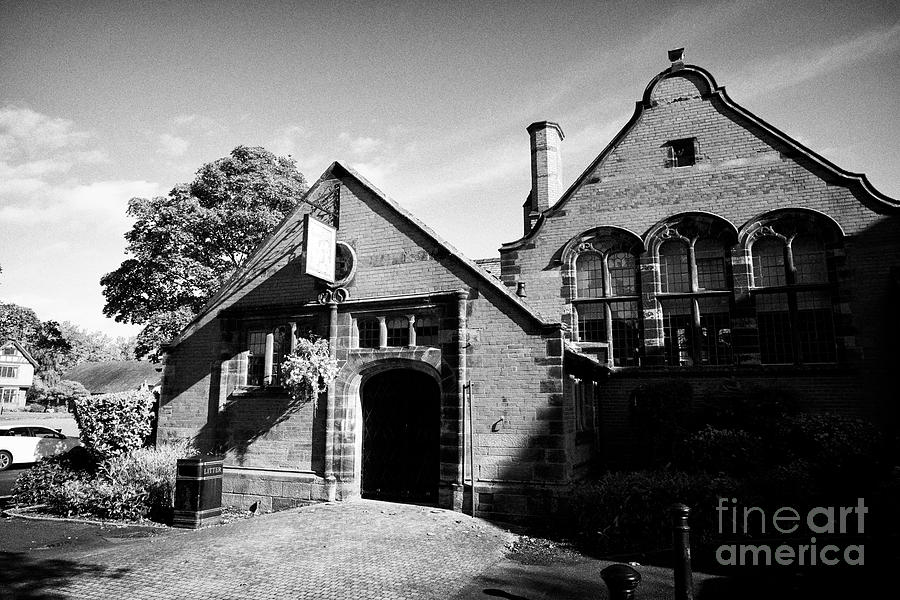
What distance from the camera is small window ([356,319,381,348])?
13898 millimetres

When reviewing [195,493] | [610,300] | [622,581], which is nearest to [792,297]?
[610,300]

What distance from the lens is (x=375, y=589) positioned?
7410 mm

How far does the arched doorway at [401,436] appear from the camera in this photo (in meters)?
13.0

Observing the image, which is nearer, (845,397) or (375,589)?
(375,589)

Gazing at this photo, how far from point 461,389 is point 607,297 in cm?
617

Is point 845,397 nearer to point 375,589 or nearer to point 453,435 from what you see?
point 453,435

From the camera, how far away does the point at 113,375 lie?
57406 millimetres

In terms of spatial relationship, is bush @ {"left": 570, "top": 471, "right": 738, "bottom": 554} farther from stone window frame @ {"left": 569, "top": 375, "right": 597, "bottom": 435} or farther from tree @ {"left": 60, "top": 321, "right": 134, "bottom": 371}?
tree @ {"left": 60, "top": 321, "right": 134, "bottom": 371}

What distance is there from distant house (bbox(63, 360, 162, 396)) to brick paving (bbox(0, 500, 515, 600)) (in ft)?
141

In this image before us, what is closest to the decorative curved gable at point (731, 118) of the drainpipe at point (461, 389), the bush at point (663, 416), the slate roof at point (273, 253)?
the drainpipe at point (461, 389)

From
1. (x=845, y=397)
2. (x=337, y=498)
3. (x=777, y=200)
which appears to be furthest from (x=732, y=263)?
(x=337, y=498)

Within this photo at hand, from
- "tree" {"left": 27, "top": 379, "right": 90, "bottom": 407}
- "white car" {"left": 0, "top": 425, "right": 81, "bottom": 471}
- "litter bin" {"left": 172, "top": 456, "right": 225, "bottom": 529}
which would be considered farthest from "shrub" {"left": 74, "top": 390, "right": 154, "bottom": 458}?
"tree" {"left": 27, "top": 379, "right": 90, "bottom": 407}

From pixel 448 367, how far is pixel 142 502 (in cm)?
802

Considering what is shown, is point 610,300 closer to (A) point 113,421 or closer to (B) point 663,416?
(B) point 663,416
